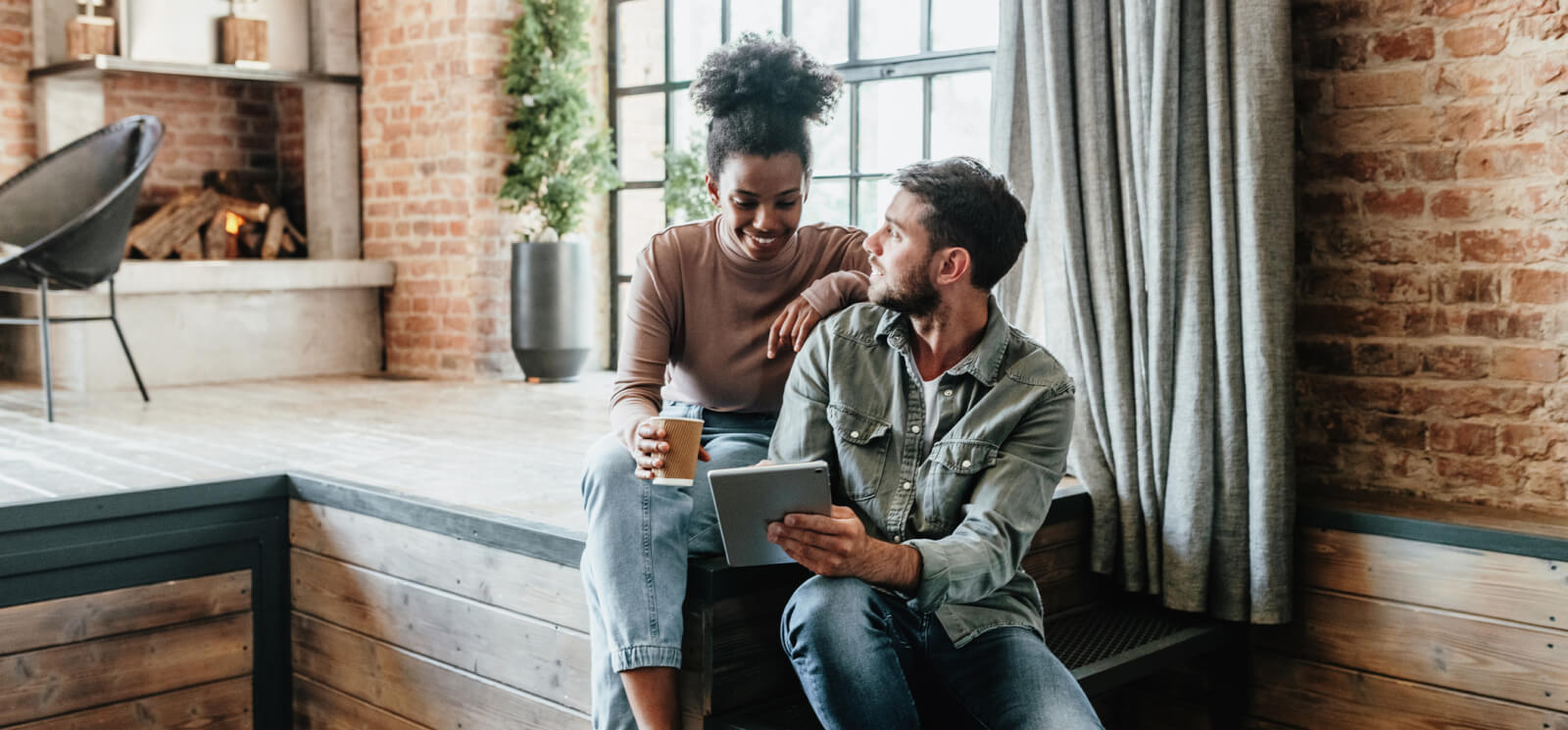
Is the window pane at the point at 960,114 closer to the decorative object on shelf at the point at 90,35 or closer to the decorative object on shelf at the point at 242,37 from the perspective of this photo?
the decorative object on shelf at the point at 242,37

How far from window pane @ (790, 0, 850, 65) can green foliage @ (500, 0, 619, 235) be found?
1.00 m

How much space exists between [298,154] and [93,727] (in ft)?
13.6

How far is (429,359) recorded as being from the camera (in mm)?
6121

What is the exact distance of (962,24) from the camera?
468cm

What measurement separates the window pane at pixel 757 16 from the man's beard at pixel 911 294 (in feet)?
11.0

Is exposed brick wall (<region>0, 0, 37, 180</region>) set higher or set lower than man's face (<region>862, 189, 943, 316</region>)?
higher

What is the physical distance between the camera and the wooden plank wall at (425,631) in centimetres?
264

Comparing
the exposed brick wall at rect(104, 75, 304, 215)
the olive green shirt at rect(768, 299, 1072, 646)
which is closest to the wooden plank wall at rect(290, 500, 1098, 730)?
the olive green shirt at rect(768, 299, 1072, 646)

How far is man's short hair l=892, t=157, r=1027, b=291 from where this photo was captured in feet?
6.69

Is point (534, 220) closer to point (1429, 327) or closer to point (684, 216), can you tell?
point (684, 216)

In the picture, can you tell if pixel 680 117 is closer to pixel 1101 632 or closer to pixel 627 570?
pixel 1101 632

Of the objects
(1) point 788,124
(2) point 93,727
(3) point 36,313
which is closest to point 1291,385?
(1) point 788,124

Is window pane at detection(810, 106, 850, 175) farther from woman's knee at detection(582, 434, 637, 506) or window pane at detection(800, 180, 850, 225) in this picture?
woman's knee at detection(582, 434, 637, 506)

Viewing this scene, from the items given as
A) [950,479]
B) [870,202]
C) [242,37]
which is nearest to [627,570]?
[950,479]
